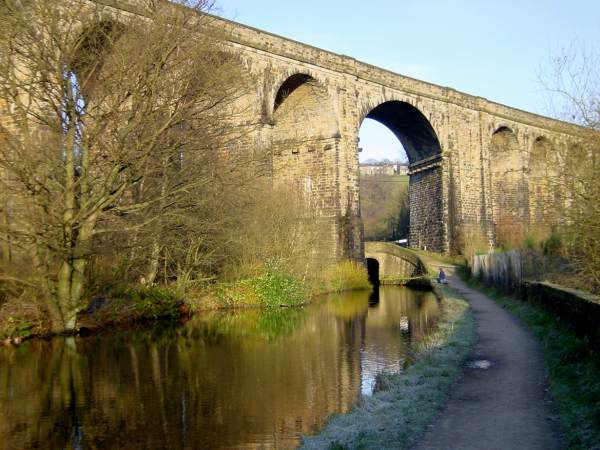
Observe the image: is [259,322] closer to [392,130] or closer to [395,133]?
[392,130]

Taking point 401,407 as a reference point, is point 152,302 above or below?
above

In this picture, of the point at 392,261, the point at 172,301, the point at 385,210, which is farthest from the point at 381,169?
the point at 172,301

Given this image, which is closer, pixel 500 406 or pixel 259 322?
pixel 500 406

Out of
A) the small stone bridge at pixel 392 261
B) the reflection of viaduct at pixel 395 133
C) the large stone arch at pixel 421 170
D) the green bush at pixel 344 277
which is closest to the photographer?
the green bush at pixel 344 277

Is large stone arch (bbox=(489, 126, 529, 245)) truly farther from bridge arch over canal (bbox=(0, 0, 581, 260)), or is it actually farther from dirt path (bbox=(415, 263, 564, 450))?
dirt path (bbox=(415, 263, 564, 450))

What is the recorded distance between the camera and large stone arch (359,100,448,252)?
30438mm

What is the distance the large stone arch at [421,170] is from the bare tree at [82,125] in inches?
688

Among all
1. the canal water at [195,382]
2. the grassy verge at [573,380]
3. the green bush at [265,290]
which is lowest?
the canal water at [195,382]

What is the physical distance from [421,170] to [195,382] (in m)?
26.7

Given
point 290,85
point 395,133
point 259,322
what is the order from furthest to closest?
point 395,133 < point 290,85 < point 259,322

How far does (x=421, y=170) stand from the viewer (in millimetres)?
33406

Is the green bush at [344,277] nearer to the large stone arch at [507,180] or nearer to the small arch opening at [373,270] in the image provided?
the small arch opening at [373,270]

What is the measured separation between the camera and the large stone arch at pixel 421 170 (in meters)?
30.4

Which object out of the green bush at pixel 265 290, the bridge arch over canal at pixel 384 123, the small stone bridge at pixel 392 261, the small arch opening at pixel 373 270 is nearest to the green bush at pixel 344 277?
→ the bridge arch over canal at pixel 384 123
